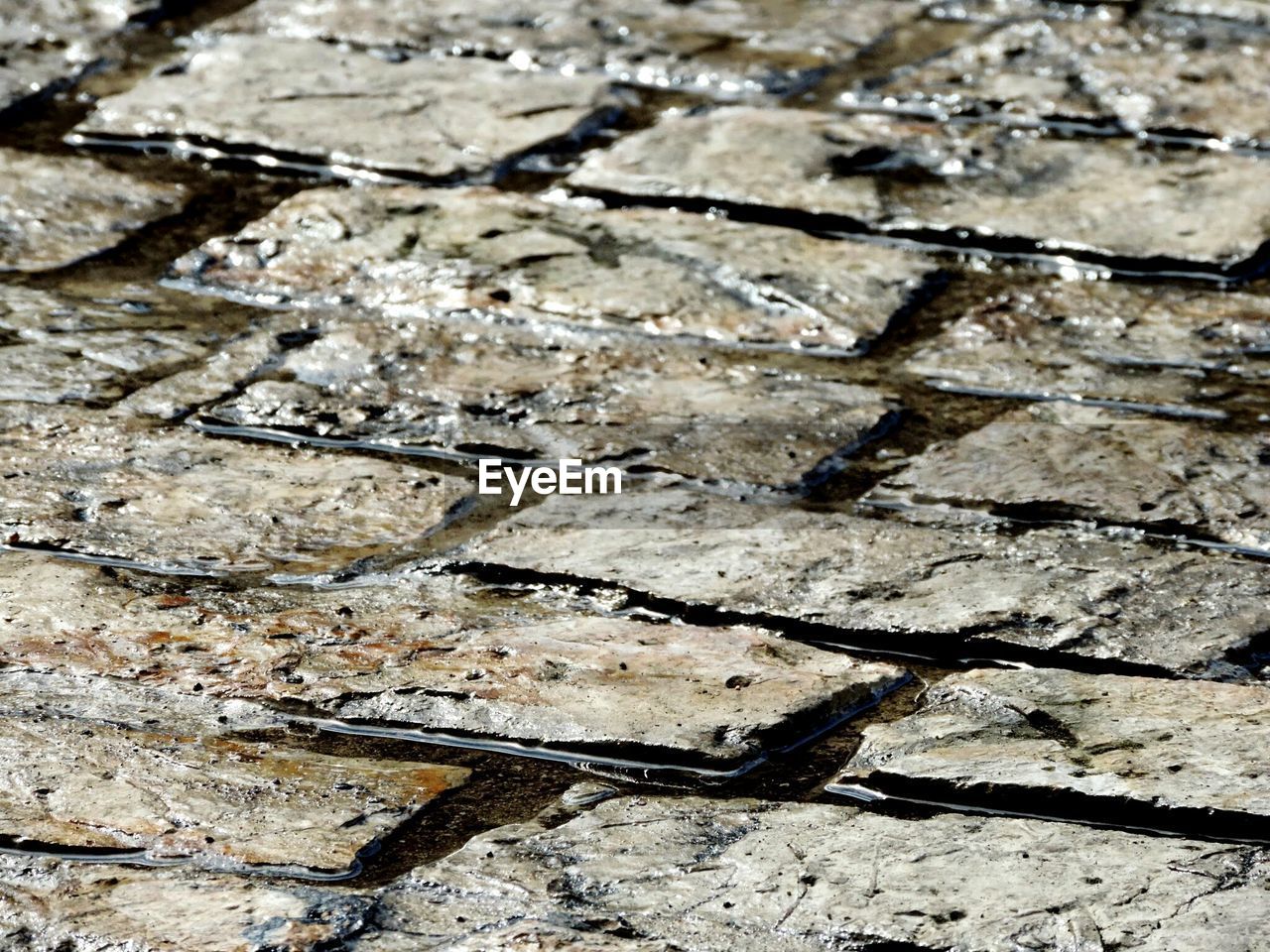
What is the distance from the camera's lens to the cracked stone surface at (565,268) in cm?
299

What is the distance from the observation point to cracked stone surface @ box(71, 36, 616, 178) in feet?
11.8

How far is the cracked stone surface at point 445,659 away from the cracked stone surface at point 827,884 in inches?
6.6

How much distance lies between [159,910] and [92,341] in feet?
4.77

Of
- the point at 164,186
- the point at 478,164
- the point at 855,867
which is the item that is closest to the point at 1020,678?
the point at 855,867

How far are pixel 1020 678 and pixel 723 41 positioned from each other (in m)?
2.37

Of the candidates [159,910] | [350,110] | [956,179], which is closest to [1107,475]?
[956,179]

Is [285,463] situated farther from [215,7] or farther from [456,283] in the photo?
[215,7]

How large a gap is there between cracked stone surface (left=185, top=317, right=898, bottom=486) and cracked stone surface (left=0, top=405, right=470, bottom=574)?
102 mm

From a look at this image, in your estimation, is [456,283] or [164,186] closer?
[456,283]

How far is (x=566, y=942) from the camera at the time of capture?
1620mm

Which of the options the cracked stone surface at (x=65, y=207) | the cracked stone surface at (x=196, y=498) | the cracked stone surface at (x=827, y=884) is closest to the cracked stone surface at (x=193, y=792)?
the cracked stone surface at (x=827, y=884)

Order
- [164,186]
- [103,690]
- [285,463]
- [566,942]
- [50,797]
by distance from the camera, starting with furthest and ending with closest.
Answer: [164,186]
[285,463]
[103,690]
[50,797]
[566,942]

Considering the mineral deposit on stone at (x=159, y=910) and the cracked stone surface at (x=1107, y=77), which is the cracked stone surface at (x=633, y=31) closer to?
the cracked stone surface at (x=1107, y=77)

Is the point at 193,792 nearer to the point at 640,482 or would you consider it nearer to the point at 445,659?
the point at 445,659
